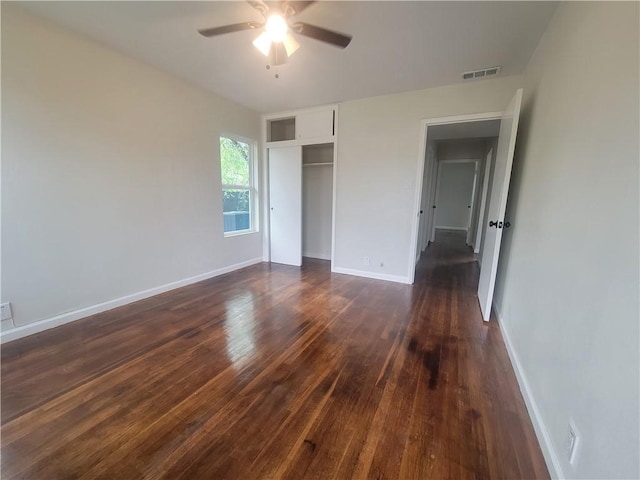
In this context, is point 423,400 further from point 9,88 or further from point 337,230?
point 9,88

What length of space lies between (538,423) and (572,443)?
38 cm

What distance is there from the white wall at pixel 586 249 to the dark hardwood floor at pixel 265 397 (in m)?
0.36

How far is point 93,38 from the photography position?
89.0 inches

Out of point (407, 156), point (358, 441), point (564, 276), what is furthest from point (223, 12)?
point (358, 441)

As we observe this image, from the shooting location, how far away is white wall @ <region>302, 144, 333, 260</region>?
4.71 metres

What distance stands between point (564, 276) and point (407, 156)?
2469mm

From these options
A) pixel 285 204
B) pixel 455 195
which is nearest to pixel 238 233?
pixel 285 204

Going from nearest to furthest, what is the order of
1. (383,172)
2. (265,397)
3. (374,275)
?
(265,397)
(383,172)
(374,275)

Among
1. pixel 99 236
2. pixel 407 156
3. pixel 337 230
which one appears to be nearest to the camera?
pixel 99 236

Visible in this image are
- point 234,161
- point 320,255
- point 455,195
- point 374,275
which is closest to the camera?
point 374,275

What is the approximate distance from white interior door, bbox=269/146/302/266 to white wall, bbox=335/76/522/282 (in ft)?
2.44

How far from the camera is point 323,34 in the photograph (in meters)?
1.73

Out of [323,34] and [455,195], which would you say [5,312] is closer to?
[323,34]

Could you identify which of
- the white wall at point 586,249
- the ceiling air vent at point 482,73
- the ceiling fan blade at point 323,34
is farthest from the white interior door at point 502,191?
the ceiling fan blade at point 323,34
